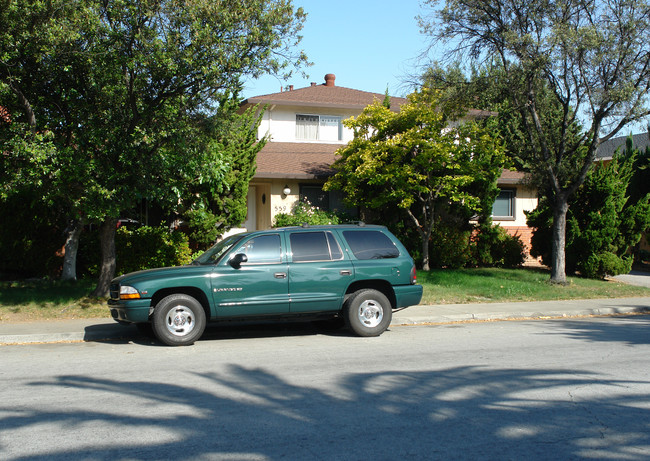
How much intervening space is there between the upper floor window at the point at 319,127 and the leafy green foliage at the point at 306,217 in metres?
3.57

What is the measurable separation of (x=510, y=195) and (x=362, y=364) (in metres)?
16.7

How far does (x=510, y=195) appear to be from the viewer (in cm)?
2253

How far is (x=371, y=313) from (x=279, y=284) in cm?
172

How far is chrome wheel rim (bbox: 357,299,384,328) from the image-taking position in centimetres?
977

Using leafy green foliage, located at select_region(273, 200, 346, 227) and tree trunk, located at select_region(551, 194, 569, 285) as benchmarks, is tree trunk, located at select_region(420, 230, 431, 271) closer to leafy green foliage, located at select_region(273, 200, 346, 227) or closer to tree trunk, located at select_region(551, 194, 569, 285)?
leafy green foliage, located at select_region(273, 200, 346, 227)

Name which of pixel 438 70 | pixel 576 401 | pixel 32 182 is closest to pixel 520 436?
pixel 576 401

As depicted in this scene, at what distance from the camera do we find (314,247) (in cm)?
974

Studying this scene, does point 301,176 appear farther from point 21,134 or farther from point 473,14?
point 21,134

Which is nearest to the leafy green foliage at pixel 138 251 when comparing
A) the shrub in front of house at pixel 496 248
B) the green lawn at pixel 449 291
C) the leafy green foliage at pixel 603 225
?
the green lawn at pixel 449 291

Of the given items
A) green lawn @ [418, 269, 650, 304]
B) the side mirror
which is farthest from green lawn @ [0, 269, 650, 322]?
the side mirror

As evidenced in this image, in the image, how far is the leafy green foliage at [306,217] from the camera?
17531 mm

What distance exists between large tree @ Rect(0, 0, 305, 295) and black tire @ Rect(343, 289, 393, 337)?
4.35m

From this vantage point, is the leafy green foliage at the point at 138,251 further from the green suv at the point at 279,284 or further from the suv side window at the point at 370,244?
the suv side window at the point at 370,244

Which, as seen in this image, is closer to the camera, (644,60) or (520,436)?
(520,436)
